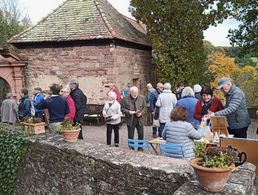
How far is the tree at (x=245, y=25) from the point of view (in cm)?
1447

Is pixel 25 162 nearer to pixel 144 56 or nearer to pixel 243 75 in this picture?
pixel 144 56

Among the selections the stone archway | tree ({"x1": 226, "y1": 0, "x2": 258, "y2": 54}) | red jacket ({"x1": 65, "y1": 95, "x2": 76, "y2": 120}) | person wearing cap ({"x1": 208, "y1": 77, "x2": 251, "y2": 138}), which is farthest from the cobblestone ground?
tree ({"x1": 226, "y1": 0, "x2": 258, "y2": 54})

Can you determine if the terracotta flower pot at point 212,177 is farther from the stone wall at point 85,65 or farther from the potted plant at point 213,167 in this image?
the stone wall at point 85,65

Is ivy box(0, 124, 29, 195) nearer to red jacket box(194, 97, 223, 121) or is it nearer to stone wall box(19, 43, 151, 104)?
red jacket box(194, 97, 223, 121)

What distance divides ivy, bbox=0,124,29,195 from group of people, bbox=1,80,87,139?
0.42 m

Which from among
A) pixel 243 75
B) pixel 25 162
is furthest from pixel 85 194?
pixel 243 75

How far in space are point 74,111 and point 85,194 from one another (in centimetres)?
342

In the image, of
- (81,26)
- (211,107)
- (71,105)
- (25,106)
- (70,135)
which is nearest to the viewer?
(70,135)

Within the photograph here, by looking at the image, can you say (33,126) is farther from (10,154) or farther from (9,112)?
(9,112)

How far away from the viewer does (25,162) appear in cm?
519

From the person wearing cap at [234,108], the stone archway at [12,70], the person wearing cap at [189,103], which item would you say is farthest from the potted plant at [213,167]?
the stone archway at [12,70]

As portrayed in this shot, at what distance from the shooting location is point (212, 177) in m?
2.62

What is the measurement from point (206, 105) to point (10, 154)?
12.5 feet

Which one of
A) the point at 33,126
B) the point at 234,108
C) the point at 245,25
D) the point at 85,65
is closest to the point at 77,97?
the point at 33,126
